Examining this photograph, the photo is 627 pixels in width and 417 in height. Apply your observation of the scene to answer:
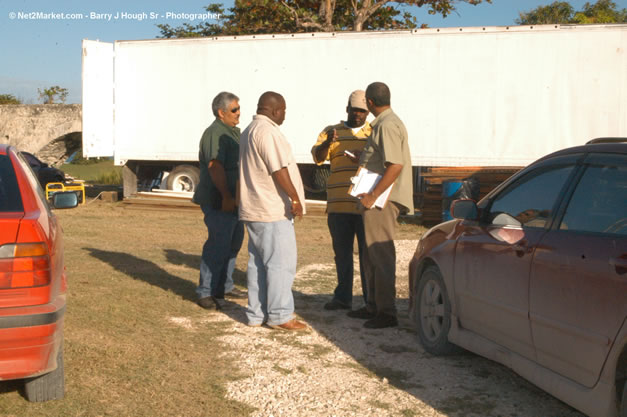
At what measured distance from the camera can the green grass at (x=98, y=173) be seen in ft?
93.4

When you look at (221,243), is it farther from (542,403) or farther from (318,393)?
(542,403)

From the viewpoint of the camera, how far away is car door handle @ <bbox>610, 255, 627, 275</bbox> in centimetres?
320

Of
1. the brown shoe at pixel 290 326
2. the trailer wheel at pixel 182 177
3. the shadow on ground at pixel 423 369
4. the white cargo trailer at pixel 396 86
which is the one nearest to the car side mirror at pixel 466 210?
the shadow on ground at pixel 423 369

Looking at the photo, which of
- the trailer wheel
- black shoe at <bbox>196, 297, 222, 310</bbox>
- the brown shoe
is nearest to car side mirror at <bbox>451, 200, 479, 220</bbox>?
the brown shoe

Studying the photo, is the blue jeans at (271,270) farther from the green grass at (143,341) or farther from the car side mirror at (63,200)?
the car side mirror at (63,200)

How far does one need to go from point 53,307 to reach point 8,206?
575 mm

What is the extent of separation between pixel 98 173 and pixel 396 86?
62.8 ft

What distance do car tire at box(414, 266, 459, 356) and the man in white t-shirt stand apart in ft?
3.41

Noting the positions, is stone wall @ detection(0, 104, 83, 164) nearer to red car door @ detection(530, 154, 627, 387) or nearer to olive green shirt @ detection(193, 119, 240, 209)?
olive green shirt @ detection(193, 119, 240, 209)

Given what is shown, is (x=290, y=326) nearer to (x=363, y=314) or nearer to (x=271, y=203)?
(x=363, y=314)

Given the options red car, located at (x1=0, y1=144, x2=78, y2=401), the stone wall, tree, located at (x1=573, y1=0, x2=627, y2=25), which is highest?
tree, located at (x1=573, y1=0, x2=627, y2=25)

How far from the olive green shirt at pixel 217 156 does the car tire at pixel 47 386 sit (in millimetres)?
2674

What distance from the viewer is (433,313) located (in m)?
5.35

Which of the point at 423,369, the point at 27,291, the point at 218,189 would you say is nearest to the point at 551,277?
the point at 423,369
